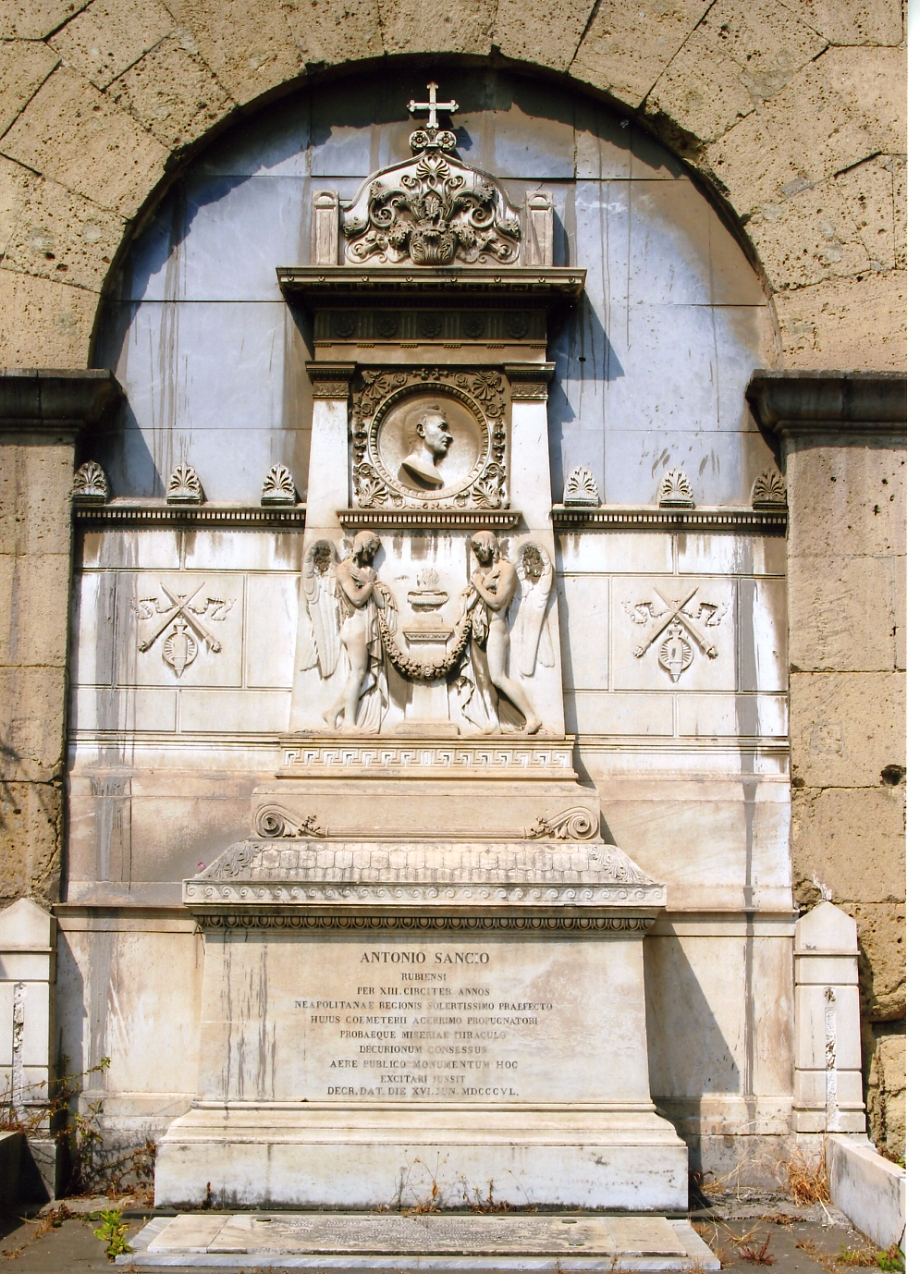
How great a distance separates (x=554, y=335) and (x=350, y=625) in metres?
2.75

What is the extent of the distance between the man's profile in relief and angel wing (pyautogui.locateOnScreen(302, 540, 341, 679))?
84cm

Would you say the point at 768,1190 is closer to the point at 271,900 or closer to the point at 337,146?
the point at 271,900

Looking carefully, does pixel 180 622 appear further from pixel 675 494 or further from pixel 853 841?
pixel 853 841

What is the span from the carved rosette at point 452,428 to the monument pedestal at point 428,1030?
8.99 feet

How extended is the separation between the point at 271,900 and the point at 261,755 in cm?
164

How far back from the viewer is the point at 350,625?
9.62 meters

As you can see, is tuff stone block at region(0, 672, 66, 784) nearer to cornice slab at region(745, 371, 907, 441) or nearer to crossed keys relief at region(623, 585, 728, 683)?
crossed keys relief at region(623, 585, 728, 683)

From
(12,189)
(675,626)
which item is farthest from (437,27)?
(675,626)

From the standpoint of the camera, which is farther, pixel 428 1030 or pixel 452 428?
pixel 452 428

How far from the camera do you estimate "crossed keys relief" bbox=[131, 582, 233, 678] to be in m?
9.86

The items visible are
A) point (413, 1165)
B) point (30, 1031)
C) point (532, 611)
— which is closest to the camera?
point (413, 1165)

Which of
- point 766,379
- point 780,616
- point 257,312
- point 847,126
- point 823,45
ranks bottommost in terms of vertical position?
point 780,616

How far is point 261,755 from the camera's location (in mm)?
9742

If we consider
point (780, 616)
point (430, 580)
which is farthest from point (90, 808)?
point (780, 616)
